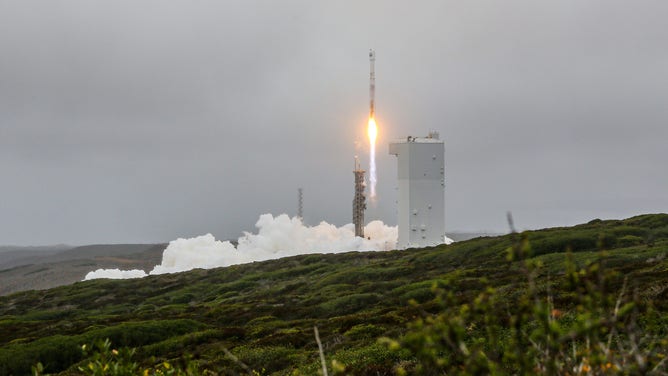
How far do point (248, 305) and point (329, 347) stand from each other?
29814 millimetres

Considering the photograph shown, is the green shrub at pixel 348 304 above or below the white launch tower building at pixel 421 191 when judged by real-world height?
below

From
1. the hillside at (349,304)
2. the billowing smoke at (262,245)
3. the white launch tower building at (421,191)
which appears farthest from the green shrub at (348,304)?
the billowing smoke at (262,245)

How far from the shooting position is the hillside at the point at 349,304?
940 centimetres

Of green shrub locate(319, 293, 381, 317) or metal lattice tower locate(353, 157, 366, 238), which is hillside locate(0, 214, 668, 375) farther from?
metal lattice tower locate(353, 157, 366, 238)

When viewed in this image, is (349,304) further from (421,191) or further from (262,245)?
(262,245)

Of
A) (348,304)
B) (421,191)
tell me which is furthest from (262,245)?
(348,304)

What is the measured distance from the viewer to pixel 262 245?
461 ft

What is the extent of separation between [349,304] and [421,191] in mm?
48075

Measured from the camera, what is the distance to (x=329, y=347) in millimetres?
27078

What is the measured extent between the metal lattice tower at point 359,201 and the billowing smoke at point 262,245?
5.45 meters

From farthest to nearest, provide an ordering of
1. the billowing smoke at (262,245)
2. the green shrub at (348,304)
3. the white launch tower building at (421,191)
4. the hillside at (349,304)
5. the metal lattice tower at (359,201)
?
the billowing smoke at (262,245)
the metal lattice tower at (359,201)
the white launch tower building at (421,191)
the green shrub at (348,304)
the hillside at (349,304)

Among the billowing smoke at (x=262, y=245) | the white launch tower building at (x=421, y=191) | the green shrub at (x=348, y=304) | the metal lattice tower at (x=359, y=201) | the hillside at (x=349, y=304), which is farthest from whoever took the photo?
the billowing smoke at (x=262, y=245)

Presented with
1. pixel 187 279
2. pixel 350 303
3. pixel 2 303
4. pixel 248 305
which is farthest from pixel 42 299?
pixel 350 303

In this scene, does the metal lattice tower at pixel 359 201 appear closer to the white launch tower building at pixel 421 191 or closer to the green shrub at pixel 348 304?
the white launch tower building at pixel 421 191
